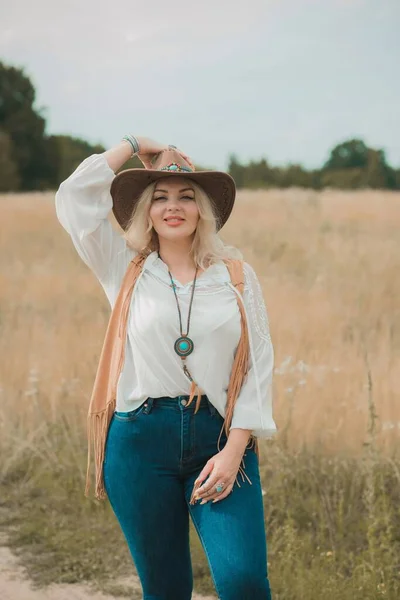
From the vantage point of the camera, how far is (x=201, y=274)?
2520 mm

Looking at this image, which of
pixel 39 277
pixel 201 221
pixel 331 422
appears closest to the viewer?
pixel 201 221

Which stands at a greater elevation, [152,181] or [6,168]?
[6,168]

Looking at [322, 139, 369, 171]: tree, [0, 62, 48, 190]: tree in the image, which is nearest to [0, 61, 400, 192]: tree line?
[0, 62, 48, 190]: tree

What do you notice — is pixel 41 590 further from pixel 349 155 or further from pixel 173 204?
pixel 349 155

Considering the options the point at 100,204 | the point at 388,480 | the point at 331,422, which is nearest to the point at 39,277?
the point at 331,422

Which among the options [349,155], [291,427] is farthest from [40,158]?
[291,427]

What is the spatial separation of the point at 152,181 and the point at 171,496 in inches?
40.6

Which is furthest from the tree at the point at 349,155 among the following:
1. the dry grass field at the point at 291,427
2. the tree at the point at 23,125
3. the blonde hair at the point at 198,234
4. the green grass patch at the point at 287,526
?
the blonde hair at the point at 198,234

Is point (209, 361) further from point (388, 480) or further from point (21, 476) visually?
point (21, 476)

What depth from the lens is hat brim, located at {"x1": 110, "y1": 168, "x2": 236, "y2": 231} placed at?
2.59 m

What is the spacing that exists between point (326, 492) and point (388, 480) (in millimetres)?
354

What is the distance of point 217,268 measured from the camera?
2.53 m

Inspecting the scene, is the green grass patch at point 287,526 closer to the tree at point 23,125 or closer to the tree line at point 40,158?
the tree line at point 40,158

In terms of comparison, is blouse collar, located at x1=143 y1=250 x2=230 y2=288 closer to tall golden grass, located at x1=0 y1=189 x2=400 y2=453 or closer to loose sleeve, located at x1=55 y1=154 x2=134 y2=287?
loose sleeve, located at x1=55 y1=154 x2=134 y2=287
